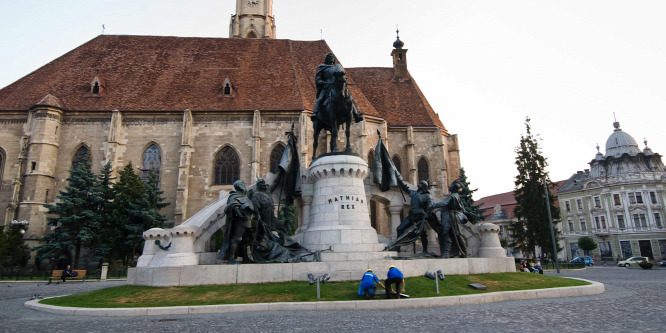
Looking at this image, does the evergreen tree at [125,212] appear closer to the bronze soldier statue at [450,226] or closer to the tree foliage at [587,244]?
the bronze soldier statue at [450,226]

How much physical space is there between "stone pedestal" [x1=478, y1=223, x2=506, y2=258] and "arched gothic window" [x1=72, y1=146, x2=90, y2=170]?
25787 mm

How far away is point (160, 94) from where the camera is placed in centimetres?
2800

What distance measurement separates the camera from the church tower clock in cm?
4216

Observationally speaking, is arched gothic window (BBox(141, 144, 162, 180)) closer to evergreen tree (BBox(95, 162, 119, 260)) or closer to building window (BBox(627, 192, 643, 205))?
evergreen tree (BBox(95, 162, 119, 260))

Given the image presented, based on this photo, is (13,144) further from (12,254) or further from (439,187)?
(439,187)

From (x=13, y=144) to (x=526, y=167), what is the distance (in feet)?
121

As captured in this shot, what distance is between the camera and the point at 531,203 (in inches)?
1121

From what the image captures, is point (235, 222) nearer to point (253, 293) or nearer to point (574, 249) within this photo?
point (253, 293)

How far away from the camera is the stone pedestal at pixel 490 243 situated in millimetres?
11344

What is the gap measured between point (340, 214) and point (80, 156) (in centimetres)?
2428

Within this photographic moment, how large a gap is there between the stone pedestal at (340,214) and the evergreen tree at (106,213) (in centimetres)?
1738

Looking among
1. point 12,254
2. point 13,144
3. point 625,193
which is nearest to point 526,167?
point 625,193

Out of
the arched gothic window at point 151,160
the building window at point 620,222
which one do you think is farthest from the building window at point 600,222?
the arched gothic window at point 151,160

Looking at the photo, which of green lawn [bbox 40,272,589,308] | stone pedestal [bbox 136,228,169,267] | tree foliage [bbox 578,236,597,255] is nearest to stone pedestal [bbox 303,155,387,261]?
green lawn [bbox 40,272,589,308]
